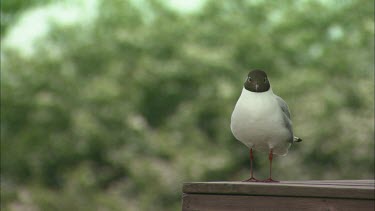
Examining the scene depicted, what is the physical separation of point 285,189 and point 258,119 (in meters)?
0.38

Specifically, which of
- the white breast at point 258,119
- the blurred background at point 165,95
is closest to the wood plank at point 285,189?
the white breast at point 258,119

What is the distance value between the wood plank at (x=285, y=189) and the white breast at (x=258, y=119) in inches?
10.1

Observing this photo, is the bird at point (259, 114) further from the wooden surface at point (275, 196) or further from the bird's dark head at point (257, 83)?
the wooden surface at point (275, 196)

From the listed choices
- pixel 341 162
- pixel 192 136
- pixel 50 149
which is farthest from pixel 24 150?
pixel 341 162

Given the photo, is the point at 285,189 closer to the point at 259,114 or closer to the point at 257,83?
the point at 259,114

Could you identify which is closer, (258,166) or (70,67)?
(258,166)

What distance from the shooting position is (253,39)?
1656 cm

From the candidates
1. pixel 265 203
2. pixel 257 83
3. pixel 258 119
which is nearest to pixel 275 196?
pixel 265 203

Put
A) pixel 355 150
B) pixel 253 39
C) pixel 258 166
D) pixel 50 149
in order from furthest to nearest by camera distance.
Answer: pixel 253 39, pixel 50 149, pixel 258 166, pixel 355 150

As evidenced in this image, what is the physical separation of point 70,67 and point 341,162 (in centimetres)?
691

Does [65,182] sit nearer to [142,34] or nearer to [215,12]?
[142,34]

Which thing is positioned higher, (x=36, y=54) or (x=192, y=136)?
(x=36, y=54)

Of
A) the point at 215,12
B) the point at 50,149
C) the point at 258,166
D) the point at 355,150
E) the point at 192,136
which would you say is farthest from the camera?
the point at 215,12

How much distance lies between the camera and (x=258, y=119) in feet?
11.4
